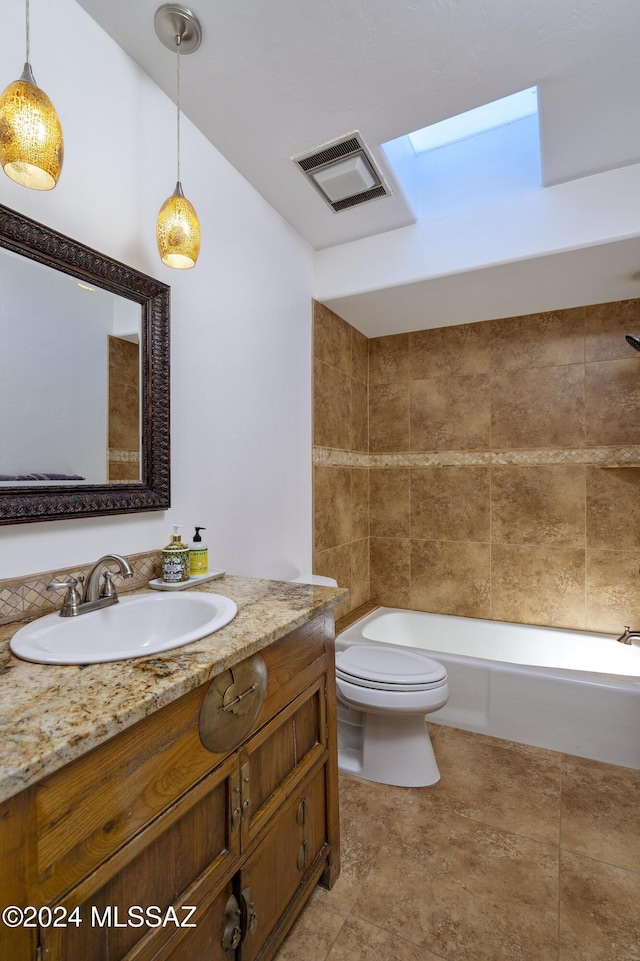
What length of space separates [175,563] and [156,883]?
0.76m

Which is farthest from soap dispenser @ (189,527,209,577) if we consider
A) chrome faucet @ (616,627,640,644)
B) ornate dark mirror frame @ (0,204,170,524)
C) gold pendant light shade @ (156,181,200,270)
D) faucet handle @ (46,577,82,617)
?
chrome faucet @ (616,627,640,644)

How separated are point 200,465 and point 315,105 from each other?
1354 millimetres

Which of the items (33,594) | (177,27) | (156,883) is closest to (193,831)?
(156,883)

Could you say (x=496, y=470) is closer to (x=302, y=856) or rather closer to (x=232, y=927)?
(x=302, y=856)

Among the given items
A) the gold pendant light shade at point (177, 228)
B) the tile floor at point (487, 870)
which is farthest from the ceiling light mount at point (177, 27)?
the tile floor at point (487, 870)

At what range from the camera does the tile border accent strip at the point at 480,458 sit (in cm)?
257

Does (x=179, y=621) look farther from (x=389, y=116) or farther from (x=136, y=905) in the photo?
(x=389, y=116)

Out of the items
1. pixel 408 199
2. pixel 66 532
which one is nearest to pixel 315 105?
pixel 408 199

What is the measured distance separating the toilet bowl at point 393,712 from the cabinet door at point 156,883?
0.93 meters

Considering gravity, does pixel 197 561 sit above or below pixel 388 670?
above

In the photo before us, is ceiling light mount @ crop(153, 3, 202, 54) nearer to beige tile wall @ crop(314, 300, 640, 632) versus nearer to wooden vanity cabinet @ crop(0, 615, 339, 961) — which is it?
beige tile wall @ crop(314, 300, 640, 632)

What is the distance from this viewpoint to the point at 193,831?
84 centimetres

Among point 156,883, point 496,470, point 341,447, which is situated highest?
point 341,447

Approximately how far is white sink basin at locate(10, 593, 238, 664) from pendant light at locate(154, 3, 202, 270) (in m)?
0.96
